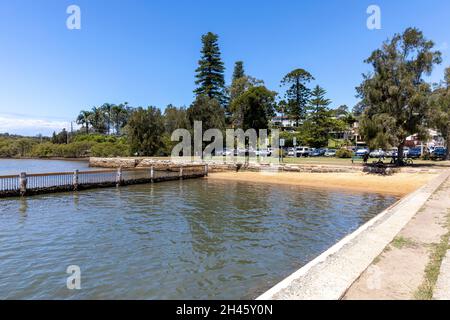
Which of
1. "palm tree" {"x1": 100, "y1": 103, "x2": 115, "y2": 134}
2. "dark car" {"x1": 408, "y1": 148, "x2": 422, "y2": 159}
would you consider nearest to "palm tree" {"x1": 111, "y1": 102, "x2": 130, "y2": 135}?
"palm tree" {"x1": 100, "y1": 103, "x2": 115, "y2": 134}

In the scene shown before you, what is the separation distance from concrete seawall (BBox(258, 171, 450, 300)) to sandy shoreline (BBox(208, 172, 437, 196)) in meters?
14.8

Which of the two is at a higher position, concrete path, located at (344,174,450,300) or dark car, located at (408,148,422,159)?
dark car, located at (408,148,422,159)

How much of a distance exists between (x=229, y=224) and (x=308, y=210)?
494 cm

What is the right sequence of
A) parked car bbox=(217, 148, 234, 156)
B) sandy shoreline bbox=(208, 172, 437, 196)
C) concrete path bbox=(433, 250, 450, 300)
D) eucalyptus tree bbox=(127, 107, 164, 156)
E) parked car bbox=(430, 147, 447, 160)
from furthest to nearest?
1. eucalyptus tree bbox=(127, 107, 164, 156)
2. parked car bbox=(217, 148, 234, 156)
3. parked car bbox=(430, 147, 447, 160)
4. sandy shoreline bbox=(208, 172, 437, 196)
5. concrete path bbox=(433, 250, 450, 300)

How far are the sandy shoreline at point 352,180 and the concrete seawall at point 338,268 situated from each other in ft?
48.7

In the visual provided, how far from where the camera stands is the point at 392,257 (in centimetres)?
597

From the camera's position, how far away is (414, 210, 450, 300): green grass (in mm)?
4293

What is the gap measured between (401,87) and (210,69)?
40.2 meters

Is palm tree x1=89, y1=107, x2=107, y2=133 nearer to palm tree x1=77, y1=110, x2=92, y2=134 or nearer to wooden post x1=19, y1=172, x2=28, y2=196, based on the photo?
palm tree x1=77, y1=110, x2=92, y2=134

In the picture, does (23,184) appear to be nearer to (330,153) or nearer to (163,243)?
(163,243)

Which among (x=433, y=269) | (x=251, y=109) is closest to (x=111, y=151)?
(x=251, y=109)

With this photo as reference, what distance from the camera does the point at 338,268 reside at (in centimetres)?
533

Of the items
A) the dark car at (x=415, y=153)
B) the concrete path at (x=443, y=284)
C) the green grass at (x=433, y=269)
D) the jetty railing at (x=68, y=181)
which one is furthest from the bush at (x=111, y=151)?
the concrete path at (x=443, y=284)
